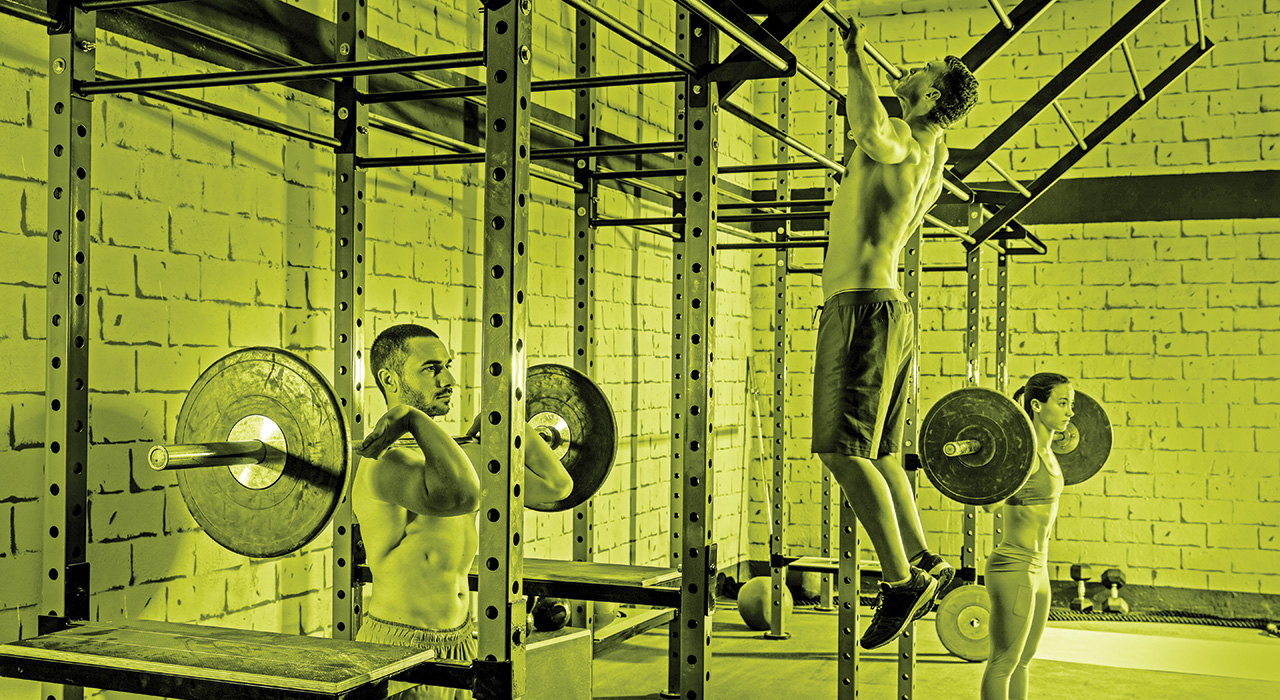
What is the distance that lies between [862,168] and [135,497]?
2181 millimetres

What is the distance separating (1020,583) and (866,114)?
2410 millimetres

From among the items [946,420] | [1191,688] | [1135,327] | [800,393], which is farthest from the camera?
[800,393]

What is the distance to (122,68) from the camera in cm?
304

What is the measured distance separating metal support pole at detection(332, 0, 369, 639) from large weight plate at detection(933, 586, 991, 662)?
3.45 meters

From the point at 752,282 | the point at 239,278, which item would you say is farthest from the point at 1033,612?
the point at 752,282

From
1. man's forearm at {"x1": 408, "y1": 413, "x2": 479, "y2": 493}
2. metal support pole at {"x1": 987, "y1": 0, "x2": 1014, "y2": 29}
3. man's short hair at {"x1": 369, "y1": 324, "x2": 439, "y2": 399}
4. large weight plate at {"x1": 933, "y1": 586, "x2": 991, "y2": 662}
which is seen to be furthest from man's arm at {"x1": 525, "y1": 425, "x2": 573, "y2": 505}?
large weight plate at {"x1": 933, "y1": 586, "x2": 991, "y2": 662}

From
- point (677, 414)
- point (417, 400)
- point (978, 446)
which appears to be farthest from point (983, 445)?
point (417, 400)

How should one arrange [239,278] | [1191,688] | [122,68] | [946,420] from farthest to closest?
1. [1191,688]
2. [946,420]
3. [239,278]
4. [122,68]

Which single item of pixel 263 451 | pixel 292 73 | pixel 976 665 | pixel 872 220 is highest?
pixel 292 73

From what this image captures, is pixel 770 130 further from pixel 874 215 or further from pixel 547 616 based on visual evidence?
pixel 547 616


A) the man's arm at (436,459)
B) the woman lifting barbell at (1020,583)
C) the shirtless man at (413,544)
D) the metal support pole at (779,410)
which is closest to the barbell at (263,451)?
the man's arm at (436,459)

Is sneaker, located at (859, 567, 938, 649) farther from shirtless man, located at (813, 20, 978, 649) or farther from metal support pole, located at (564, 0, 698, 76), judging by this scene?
metal support pole, located at (564, 0, 698, 76)

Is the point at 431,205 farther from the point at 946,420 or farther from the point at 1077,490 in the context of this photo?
the point at 1077,490

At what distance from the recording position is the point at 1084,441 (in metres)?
5.90
